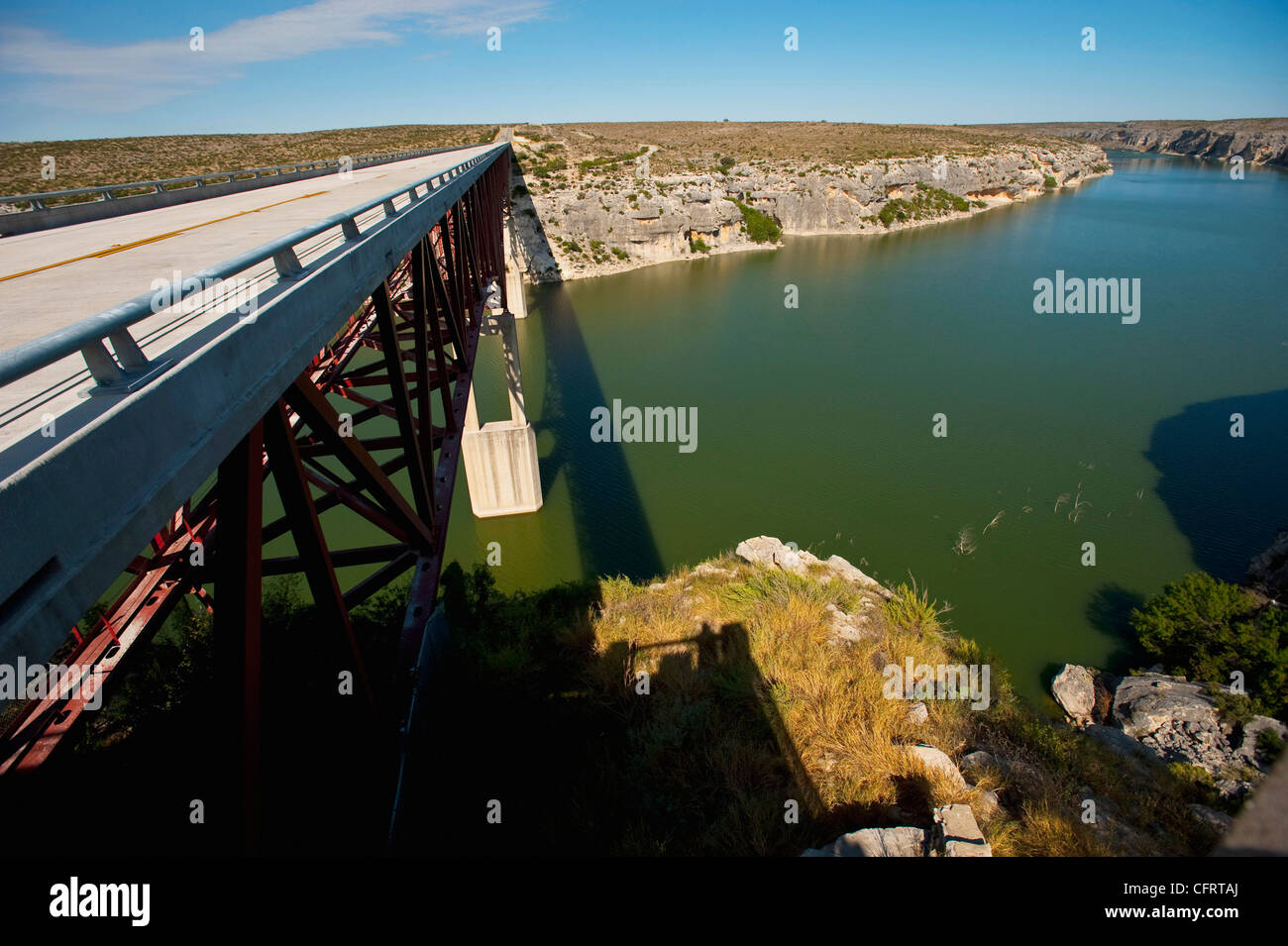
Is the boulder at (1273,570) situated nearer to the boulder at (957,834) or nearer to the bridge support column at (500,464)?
the boulder at (957,834)

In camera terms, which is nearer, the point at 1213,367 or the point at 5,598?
the point at 5,598

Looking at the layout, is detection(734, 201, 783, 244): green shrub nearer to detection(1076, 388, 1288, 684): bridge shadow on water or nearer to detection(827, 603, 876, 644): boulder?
detection(1076, 388, 1288, 684): bridge shadow on water

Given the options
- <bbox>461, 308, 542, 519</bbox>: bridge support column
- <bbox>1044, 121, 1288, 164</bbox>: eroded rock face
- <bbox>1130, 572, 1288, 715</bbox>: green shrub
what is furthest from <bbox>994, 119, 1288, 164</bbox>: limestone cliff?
<bbox>461, 308, 542, 519</bbox>: bridge support column

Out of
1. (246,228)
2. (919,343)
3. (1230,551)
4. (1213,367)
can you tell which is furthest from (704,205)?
(246,228)

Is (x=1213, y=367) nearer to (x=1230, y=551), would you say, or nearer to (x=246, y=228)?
(x=1230, y=551)

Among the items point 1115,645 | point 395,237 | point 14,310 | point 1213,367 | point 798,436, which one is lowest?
point 1115,645
